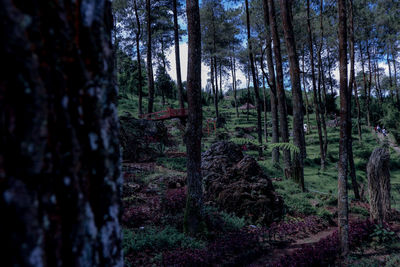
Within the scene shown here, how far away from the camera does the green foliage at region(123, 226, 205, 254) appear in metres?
4.56

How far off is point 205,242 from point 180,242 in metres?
0.49

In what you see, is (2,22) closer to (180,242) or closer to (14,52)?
(14,52)

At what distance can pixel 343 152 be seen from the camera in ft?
15.6

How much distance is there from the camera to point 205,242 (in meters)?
5.05

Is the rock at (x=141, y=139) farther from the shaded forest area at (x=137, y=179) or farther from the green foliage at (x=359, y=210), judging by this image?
the green foliage at (x=359, y=210)

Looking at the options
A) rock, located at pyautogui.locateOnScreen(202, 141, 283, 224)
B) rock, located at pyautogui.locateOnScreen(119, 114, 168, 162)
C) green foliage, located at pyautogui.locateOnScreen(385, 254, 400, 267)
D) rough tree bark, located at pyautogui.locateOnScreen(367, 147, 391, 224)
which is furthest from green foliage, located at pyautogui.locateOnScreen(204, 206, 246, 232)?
rock, located at pyautogui.locateOnScreen(119, 114, 168, 162)

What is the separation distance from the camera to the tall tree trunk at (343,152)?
4711 millimetres

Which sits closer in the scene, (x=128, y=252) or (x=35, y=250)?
(x=35, y=250)

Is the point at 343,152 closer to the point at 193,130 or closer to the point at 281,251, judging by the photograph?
the point at 281,251

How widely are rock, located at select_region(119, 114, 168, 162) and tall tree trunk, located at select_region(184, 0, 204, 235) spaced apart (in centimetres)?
799

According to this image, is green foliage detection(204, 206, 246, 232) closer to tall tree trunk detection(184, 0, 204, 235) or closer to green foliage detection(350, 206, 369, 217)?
tall tree trunk detection(184, 0, 204, 235)

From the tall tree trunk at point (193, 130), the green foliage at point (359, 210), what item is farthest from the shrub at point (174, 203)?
the green foliage at point (359, 210)

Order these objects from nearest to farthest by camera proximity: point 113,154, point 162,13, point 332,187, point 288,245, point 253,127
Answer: point 113,154 < point 288,245 < point 332,187 < point 162,13 < point 253,127

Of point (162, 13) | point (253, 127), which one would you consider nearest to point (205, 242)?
point (162, 13)
